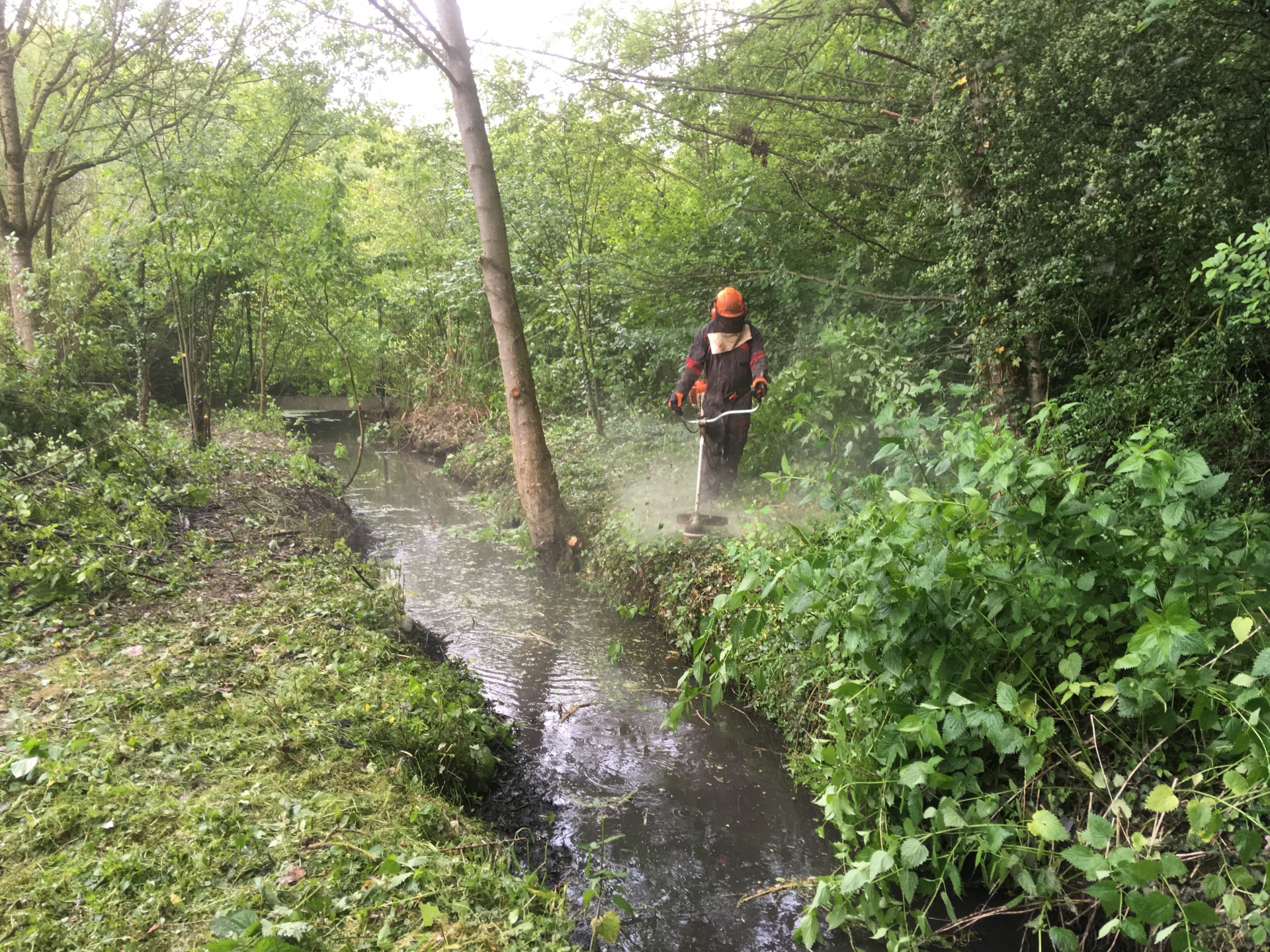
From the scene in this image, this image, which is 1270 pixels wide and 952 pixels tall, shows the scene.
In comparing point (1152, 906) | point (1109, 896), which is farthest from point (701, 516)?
point (1152, 906)

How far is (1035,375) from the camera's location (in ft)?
18.7

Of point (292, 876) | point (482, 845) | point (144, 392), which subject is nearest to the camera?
point (292, 876)

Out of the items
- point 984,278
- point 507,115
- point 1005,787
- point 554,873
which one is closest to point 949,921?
point 1005,787

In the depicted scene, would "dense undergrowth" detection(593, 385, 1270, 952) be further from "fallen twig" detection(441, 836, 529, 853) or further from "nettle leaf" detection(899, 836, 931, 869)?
"fallen twig" detection(441, 836, 529, 853)

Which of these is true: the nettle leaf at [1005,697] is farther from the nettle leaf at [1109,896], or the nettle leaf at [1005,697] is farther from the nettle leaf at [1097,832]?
the nettle leaf at [1109,896]

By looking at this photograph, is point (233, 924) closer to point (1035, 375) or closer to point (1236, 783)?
point (1236, 783)

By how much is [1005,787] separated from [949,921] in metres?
0.65

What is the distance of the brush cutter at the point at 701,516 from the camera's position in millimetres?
6930

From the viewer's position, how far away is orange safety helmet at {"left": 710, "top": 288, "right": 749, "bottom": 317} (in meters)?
6.93

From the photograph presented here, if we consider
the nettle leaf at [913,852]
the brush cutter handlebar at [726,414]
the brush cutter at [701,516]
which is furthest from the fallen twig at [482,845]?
the brush cutter handlebar at [726,414]

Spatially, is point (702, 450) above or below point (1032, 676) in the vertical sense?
above

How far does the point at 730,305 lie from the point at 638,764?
439 cm

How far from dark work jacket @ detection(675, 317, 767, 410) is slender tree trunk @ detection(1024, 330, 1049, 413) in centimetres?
233

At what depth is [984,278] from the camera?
17.6 ft
